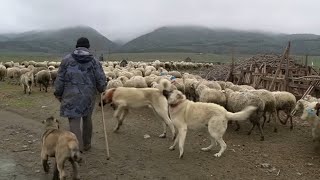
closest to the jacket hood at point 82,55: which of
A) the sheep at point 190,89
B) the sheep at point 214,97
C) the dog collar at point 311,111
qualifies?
the sheep at point 214,97

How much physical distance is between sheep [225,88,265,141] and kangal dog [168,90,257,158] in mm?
2086

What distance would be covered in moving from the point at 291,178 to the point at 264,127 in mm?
3816

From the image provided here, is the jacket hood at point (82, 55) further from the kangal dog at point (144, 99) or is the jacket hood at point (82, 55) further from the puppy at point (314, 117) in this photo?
the puppy at point (314, 117)

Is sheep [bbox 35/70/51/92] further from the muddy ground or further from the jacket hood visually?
the jacket hood

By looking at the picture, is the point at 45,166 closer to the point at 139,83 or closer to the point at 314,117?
the point at 314,117

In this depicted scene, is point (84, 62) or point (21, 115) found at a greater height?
point (84, 62)

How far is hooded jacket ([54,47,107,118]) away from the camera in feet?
23.0

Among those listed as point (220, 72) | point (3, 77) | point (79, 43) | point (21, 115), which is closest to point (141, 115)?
point (21, 115)

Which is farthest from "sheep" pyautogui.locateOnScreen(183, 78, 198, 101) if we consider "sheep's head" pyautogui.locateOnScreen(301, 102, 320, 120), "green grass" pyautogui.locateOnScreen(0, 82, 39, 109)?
"green grass" pyautogui.locateOnScreen(0, 82, 39, 109)

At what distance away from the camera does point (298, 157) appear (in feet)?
27.3

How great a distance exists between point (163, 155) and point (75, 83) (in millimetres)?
2399

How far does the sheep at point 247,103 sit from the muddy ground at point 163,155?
1.30ft

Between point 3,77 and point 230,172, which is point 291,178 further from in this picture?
point 3,77

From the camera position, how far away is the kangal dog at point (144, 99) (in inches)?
364
